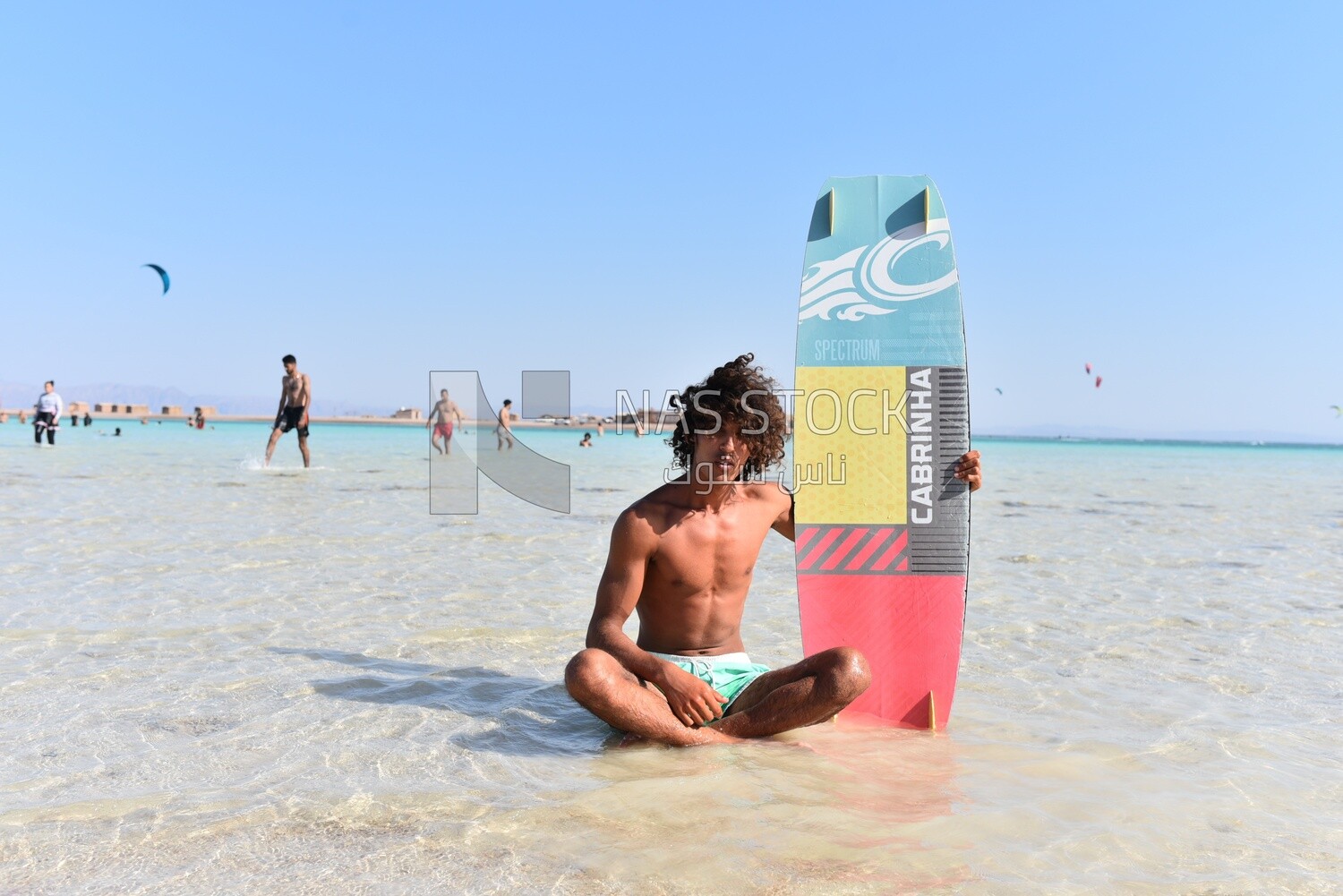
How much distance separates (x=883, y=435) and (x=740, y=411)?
2.80ft

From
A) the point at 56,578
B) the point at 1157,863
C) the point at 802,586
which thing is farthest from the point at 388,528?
the point at 1157,863

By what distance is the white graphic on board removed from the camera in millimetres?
3854

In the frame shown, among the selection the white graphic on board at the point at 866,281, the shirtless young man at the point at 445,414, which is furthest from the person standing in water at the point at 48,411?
the white graphic on board at the point at 866,281

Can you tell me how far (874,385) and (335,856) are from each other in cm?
253

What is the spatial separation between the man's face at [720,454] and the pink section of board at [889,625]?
0.71 m

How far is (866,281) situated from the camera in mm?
3871

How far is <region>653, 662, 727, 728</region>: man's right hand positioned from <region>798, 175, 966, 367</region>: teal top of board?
1430 mm

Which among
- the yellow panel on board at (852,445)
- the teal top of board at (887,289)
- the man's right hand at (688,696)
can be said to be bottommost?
the man's right hand at (688,696)

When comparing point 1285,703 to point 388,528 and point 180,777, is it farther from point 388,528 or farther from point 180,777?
point 388,528

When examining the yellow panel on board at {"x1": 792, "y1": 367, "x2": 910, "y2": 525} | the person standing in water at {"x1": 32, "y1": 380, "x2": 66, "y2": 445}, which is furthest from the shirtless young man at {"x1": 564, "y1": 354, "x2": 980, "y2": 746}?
the person standing in water at {"x1": 32, "y1": 380, "x2": 66, "y2": 445}

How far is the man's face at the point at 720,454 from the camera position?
3186 millimetres

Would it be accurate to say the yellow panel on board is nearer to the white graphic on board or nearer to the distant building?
the white graphic on board

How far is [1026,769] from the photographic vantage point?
2936 mm

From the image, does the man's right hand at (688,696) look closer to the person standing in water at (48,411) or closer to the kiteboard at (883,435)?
the kiteboard at (883,435)
